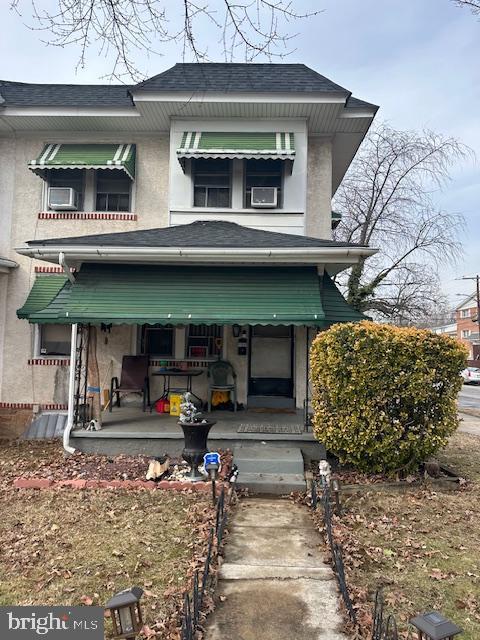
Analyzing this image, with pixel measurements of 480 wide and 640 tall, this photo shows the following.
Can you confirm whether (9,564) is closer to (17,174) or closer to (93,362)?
(93,362)

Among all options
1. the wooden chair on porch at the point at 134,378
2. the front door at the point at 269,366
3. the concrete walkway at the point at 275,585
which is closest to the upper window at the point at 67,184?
the wooden chair on porch at the point at 134,378

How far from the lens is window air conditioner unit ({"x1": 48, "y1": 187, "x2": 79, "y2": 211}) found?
34.0 feet

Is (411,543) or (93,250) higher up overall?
(93,250)

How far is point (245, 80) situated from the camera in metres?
10.6

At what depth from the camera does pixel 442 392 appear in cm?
658

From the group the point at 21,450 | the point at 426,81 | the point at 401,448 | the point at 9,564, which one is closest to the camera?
the point at 9,564

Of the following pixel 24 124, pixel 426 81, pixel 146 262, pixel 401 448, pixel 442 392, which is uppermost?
pixel 24 124

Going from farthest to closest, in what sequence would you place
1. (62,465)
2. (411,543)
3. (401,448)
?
(62,465), (401,448), (411,543)

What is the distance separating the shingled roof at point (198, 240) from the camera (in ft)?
25.7

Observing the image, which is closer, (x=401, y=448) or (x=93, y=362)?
(x=401, y=448)

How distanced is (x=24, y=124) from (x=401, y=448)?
10.9 m

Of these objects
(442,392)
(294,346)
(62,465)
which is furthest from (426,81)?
(62,465)

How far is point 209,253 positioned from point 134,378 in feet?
11.9

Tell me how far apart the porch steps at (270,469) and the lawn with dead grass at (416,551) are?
0.93 meters
